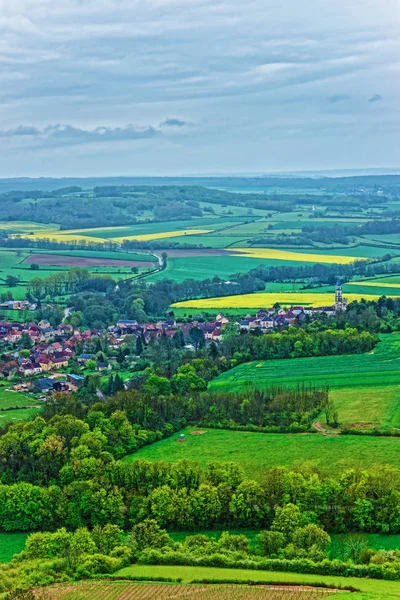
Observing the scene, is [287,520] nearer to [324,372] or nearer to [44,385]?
[324,372]

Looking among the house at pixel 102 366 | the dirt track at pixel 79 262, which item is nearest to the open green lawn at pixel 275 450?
the house at pixel 102 366

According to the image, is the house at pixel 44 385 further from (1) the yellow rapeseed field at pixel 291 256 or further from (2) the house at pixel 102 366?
(1) the yellow rapeseed field at pixel 291 256

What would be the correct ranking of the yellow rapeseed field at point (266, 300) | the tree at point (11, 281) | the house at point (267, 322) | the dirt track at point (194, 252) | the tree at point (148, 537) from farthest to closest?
the dirt track at point (194, 252)
the tree at point (11, 281)
the yellow rapeseed field at point (266, 300)
the house at point (267, 322)
the tree at point (148, 537)

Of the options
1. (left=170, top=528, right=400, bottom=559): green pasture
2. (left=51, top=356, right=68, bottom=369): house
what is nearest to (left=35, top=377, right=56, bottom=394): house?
(left=51, top=356, right=68, bottom=369): house

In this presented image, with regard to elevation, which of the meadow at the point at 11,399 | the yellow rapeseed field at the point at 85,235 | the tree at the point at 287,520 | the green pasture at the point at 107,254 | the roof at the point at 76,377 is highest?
the yellow rapeseed field at the point at 85,235

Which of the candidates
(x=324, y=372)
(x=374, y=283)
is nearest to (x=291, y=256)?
(x=374, y=283)

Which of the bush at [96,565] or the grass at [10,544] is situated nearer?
the bush at [96,565]
